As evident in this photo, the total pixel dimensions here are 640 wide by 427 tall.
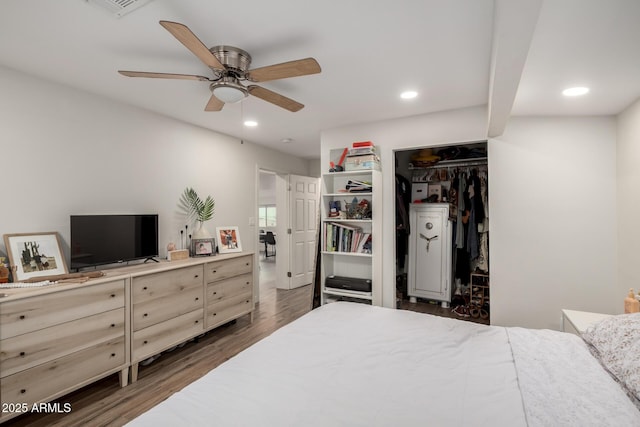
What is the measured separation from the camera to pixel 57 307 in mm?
1923

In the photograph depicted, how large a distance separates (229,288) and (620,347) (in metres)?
3.14

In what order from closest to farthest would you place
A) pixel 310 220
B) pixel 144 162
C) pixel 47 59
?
pixel 47 59 → pixel 144 162 → pixel 310 220

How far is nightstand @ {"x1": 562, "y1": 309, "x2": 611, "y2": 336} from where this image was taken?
1.94m

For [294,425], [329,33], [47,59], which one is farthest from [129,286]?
[329,33]

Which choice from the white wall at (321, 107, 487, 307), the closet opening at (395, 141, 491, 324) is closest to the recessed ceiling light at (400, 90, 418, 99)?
the white wall at (321, 107, 487, 307)

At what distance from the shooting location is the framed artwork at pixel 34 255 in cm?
204

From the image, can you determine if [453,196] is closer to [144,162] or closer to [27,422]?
[144,162]

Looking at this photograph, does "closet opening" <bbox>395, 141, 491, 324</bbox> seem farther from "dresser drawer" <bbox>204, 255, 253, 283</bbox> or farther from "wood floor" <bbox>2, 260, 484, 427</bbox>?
"dresser drawer" <bbox>204, 255, 253, 283</bbox>

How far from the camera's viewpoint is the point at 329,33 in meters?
1.71

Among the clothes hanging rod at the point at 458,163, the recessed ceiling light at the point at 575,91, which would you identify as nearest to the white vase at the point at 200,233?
the clothes hanging rod at the point at 458,163

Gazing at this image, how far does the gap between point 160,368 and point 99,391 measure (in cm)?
44

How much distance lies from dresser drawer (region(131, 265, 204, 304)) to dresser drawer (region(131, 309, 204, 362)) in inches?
10.3

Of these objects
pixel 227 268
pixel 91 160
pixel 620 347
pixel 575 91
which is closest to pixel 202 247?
pixel 227 268

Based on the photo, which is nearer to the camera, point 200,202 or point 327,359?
point 327,359
